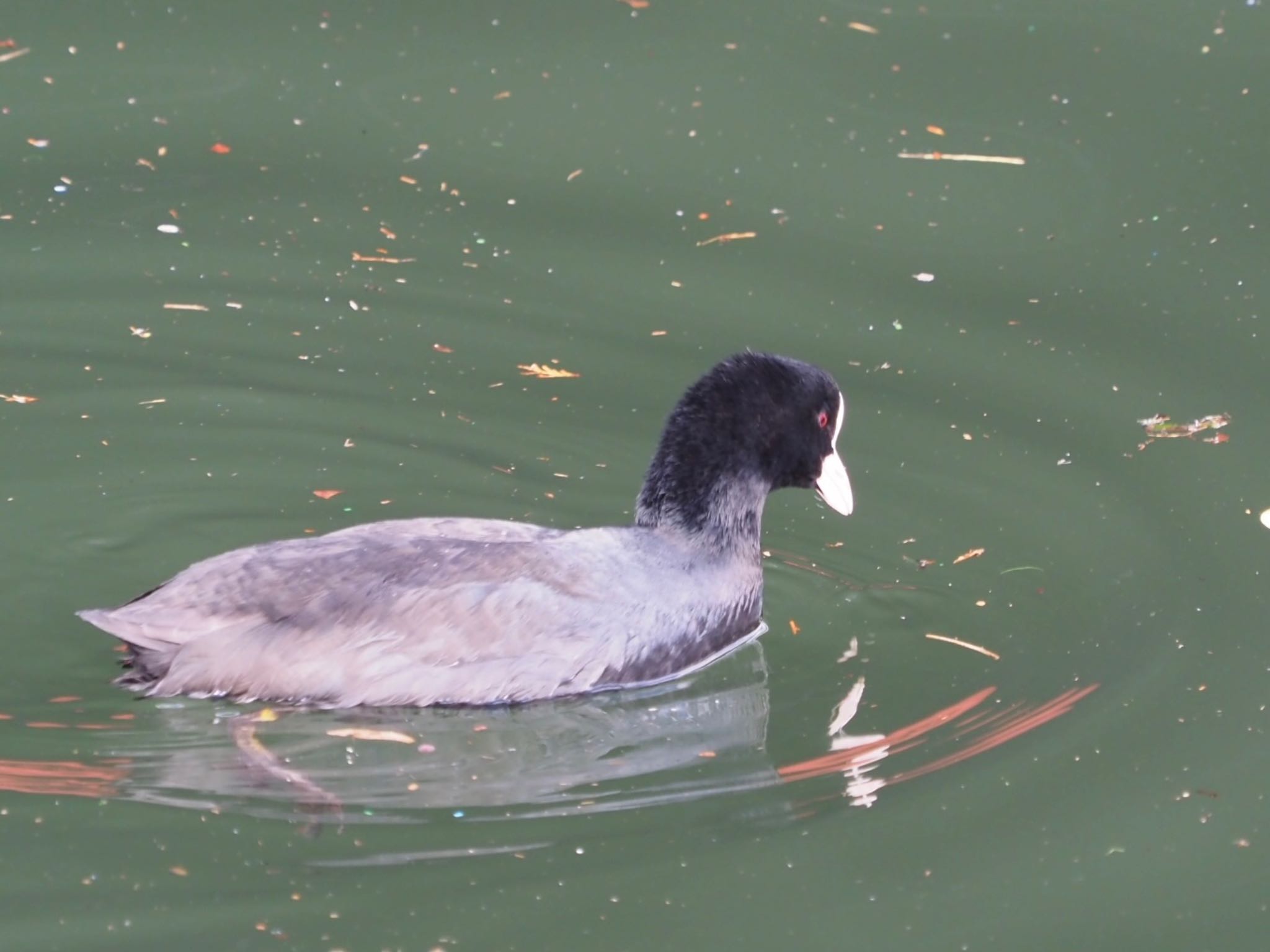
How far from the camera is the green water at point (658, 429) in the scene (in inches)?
197

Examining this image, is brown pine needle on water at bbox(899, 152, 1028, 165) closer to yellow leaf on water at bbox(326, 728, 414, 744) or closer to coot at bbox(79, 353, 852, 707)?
coot at bbox(79, 353, 852, 707)

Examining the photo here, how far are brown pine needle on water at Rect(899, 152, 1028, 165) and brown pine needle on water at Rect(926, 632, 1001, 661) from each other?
3643mm

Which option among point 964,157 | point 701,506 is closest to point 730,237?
point 964,157

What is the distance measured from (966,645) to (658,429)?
5.47ft

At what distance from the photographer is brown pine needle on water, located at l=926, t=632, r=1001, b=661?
6.15 m

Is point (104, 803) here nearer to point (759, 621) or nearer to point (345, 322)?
point (759, 621)

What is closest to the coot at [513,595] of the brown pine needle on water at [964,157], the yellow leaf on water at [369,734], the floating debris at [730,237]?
the yellow leaf on water at [369,734]

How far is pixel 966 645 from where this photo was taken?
20.4 ft

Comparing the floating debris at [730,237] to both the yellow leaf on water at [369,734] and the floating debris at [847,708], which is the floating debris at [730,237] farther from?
the yellow leaf on water at [369,734]

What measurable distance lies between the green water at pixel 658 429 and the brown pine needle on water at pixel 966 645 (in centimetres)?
5

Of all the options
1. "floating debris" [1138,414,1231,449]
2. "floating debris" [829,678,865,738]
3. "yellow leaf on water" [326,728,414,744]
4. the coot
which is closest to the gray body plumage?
the coot

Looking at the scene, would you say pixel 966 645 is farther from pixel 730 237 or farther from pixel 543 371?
pixel 730 237

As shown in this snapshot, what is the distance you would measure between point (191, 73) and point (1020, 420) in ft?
15.1

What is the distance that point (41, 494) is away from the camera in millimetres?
6840
